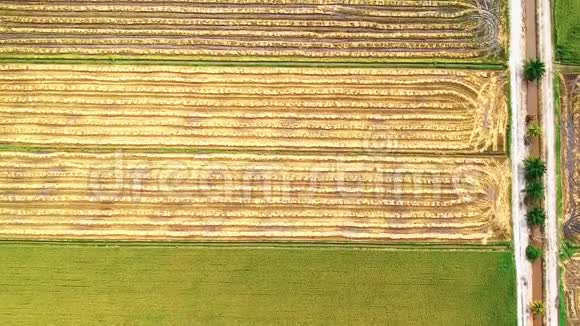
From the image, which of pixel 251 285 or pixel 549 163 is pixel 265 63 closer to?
pixel 251 285

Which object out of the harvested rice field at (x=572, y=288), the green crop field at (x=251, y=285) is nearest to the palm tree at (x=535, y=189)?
the green crop field at (x=251, y=285)

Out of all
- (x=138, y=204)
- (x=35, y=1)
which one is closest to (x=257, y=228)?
(x=138, y=204)

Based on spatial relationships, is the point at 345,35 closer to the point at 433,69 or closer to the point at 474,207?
the point at 433,69

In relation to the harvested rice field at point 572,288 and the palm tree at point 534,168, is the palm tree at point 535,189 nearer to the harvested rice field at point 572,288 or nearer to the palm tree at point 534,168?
the palm tree at point 534,168

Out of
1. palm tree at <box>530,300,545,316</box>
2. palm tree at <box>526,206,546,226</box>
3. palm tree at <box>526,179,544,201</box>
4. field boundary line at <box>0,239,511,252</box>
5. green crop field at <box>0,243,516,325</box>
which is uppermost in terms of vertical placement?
palm tree at <box>526,179,544,201</box>

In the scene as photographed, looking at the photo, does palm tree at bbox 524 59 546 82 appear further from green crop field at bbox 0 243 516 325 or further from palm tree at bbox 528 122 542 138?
green crop field at bbox 0 243 516 325

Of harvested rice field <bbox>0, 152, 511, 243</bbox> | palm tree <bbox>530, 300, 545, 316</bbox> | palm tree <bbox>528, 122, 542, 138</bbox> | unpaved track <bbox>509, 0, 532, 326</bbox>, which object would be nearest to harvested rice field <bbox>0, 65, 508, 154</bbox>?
unpaved track <bbox>509, 0, 532, 326</bbox>
